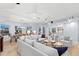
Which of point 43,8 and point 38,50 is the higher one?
point 43,8

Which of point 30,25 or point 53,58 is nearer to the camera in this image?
point 53,58

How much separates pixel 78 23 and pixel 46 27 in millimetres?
6467

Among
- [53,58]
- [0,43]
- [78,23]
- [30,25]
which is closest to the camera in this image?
[53,58]

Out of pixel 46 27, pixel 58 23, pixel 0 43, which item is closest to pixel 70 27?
pixel 58 23

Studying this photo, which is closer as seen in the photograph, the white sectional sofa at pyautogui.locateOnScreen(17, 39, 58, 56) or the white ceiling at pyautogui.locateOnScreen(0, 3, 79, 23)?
the white sectional sofa at pyautogui.locateOnScreen(17, 39, 58, 56)

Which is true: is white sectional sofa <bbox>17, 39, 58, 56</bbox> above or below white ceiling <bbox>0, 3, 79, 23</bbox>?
below

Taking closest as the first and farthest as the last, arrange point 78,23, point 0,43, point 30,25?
1. point 0,43
2. point 78,23
3. point 30,25

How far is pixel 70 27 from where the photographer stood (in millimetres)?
10828

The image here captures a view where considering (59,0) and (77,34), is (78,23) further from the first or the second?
(59,0)

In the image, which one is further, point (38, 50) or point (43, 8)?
point (43, 8)

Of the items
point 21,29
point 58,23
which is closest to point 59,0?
point 58,23

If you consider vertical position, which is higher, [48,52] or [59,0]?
[59,0]

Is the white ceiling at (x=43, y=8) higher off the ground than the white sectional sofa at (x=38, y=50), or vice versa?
the white ceiling at (x=43, y=8)

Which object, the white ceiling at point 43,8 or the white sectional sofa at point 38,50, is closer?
the white sectional sofa at point 38,50
